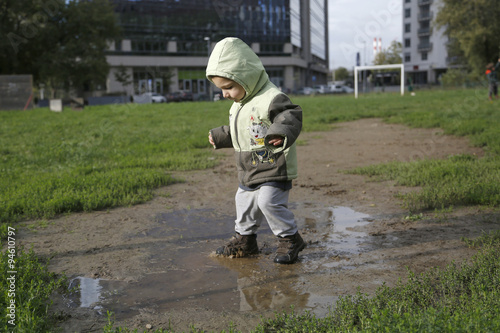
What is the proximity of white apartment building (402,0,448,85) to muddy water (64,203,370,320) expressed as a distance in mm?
89707

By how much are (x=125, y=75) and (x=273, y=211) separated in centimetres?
6724

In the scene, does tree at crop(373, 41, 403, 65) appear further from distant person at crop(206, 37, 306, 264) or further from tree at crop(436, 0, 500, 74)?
distant person at crop(206, 37, 306, 264)

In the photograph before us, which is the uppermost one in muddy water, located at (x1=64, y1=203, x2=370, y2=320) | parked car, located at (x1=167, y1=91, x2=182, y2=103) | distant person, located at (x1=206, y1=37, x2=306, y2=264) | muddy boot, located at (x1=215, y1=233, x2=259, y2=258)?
parked car, located at (x1=167, y1=91, x2=182, y2=103)

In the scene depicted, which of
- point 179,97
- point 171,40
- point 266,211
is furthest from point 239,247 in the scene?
point 171,40

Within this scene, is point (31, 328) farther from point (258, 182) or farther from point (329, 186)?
point (329, 186)

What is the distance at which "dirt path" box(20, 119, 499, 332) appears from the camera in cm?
284

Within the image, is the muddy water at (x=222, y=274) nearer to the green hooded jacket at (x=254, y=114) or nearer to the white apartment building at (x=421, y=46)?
the green hooded jacket at (x=254, y=114)

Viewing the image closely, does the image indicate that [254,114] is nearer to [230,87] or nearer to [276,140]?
[230,87]

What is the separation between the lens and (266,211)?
3.66 metres

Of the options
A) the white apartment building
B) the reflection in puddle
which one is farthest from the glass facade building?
the reflection in puddle

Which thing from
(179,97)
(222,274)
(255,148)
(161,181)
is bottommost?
(222,274)

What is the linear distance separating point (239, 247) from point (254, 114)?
1055 mm

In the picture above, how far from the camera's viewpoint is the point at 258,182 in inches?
145

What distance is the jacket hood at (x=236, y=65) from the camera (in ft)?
11.8
